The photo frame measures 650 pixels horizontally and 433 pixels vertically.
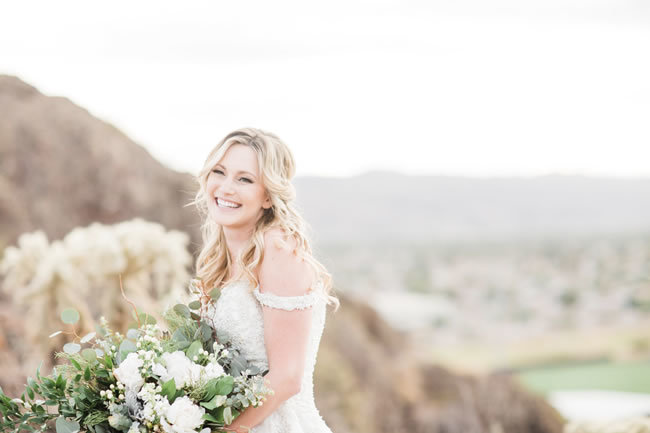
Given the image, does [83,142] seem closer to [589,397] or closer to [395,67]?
[395,67]

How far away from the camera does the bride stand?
2.43m

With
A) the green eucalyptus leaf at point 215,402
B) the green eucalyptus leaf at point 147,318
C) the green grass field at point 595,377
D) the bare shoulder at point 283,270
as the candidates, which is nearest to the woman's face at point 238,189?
the bare shoulder at point 283,270

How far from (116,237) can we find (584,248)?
18.2 meters

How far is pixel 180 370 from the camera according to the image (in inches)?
85.3

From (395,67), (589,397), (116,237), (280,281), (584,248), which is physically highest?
(395,67)

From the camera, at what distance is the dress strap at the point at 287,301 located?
2428mm

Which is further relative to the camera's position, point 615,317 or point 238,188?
point 615,317

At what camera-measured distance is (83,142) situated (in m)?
7.55

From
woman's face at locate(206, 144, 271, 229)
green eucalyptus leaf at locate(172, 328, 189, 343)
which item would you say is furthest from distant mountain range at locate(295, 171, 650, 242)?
green eucalyptus leaf at locate(172, 328, 189, 343)

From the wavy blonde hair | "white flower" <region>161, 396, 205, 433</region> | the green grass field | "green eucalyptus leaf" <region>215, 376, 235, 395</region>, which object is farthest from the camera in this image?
the green grass field

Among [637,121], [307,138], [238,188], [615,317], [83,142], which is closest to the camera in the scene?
[238,188]

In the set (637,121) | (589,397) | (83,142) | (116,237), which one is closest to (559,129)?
(637,121)

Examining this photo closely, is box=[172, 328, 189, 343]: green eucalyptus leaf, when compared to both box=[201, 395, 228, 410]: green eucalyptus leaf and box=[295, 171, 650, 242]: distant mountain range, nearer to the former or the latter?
box=[201, 395, 228, 410]: green eucalyptus leaf

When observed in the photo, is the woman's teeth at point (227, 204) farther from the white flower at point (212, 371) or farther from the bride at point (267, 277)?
the white flower at point (212, 371)
